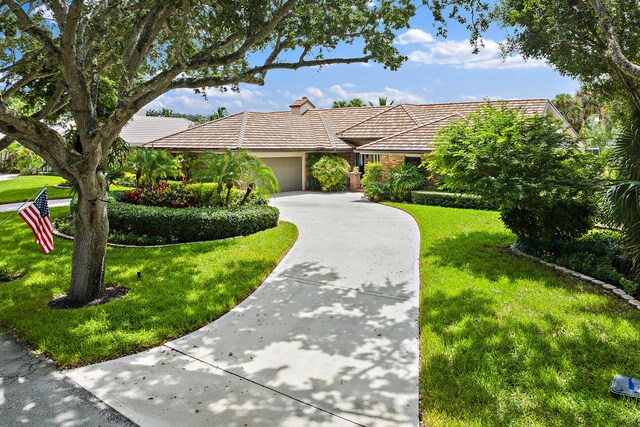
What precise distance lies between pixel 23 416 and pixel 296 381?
2.88 m

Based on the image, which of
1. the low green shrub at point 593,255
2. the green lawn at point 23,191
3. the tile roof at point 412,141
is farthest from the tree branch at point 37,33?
the tile roof at point 412,141

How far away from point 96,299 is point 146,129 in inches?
1328

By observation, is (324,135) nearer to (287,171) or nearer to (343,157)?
(343,157)

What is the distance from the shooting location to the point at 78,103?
6547 mm

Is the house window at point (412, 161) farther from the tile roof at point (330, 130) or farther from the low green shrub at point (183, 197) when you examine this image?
the low green shrub at point (183, 197)

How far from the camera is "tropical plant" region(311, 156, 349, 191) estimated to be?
23328 mm

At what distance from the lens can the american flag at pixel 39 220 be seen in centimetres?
754

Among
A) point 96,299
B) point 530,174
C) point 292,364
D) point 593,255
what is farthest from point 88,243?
point 593,255

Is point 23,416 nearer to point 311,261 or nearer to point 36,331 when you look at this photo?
point 36,331

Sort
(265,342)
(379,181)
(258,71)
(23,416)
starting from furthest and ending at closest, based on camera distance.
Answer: (379,181)
(258,71)
(265,342)
(23,416)

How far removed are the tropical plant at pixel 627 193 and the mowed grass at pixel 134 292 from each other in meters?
6.80

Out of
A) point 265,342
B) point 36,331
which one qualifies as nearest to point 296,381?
point 265,342

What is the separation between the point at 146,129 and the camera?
3716cm

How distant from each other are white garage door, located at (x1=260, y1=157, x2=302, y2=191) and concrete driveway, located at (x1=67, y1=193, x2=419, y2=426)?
1569 cm
